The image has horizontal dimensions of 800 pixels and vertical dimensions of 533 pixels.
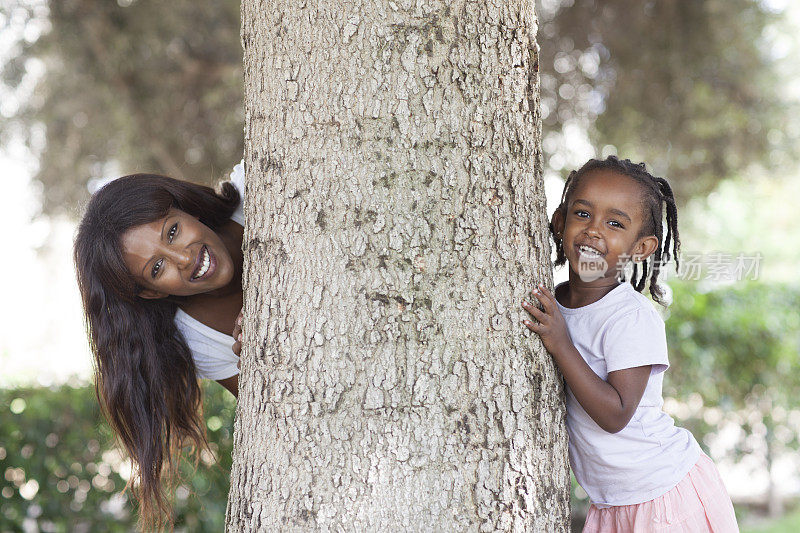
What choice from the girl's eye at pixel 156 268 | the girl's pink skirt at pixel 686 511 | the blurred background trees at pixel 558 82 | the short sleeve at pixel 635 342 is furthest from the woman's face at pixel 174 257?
the blurred background trees at pixel 558 82

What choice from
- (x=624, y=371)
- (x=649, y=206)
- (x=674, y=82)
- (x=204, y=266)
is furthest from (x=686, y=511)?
(x=674, y=82)

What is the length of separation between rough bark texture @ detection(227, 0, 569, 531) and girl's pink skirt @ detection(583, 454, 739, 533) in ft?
1.23

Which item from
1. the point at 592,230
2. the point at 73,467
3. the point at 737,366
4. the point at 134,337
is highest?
the point at 592,230

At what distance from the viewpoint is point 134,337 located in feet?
7.92

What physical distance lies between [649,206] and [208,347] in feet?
5.02

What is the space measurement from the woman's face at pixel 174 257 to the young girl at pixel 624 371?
1.12 metres

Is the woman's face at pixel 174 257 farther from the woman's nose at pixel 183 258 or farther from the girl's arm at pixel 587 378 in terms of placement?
the girl's arm at pixel 587 378

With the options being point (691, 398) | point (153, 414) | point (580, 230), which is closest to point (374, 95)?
point (580, 230)

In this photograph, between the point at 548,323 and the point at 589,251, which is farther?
the point at 589,251

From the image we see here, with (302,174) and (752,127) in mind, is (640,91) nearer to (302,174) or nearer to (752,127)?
(752,127)

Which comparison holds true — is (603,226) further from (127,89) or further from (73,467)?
(127,89)

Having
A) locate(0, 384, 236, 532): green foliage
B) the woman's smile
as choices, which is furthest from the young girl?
locate(0, 384, 236, 532): green foliage

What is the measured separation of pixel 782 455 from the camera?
5.04m

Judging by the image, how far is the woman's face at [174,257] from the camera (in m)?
2.26
